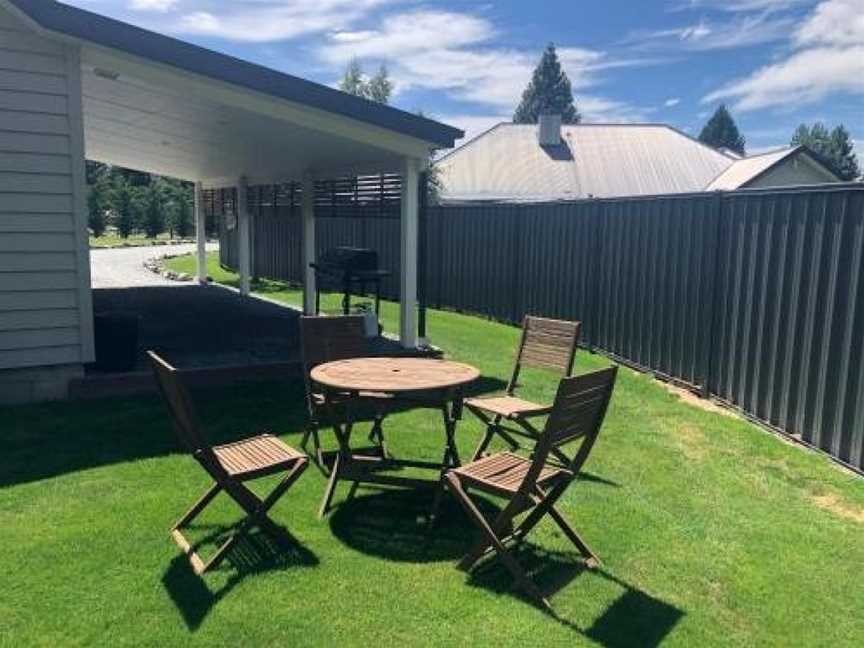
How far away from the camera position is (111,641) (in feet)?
10.0

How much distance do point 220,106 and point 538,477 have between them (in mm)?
5322

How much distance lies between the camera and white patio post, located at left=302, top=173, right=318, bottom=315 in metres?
11.7

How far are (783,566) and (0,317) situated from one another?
239 inches

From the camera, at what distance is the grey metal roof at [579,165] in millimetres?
30688

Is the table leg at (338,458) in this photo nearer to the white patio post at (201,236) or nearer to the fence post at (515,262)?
the fence post at (515,262)

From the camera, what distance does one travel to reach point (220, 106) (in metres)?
7.29

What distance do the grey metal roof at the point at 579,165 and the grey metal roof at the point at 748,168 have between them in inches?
57.7

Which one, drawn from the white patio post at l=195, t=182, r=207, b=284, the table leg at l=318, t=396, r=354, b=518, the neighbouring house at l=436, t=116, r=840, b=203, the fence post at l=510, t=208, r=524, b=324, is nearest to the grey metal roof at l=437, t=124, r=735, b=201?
the neighbouring house at l=436, t=116, r=840, b=203

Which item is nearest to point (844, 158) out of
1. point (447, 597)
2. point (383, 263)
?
point (383, 263)

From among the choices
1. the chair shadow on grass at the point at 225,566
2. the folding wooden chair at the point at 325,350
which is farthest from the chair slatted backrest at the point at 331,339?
the chair shadow on grass at the point at 225,566

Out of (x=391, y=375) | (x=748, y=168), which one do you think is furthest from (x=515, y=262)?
(x=748, y=168)

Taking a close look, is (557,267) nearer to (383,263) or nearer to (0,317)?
(383,263)

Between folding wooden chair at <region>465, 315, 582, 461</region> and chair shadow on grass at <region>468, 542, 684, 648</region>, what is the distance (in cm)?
117

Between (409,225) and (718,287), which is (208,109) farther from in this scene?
(718,287)
